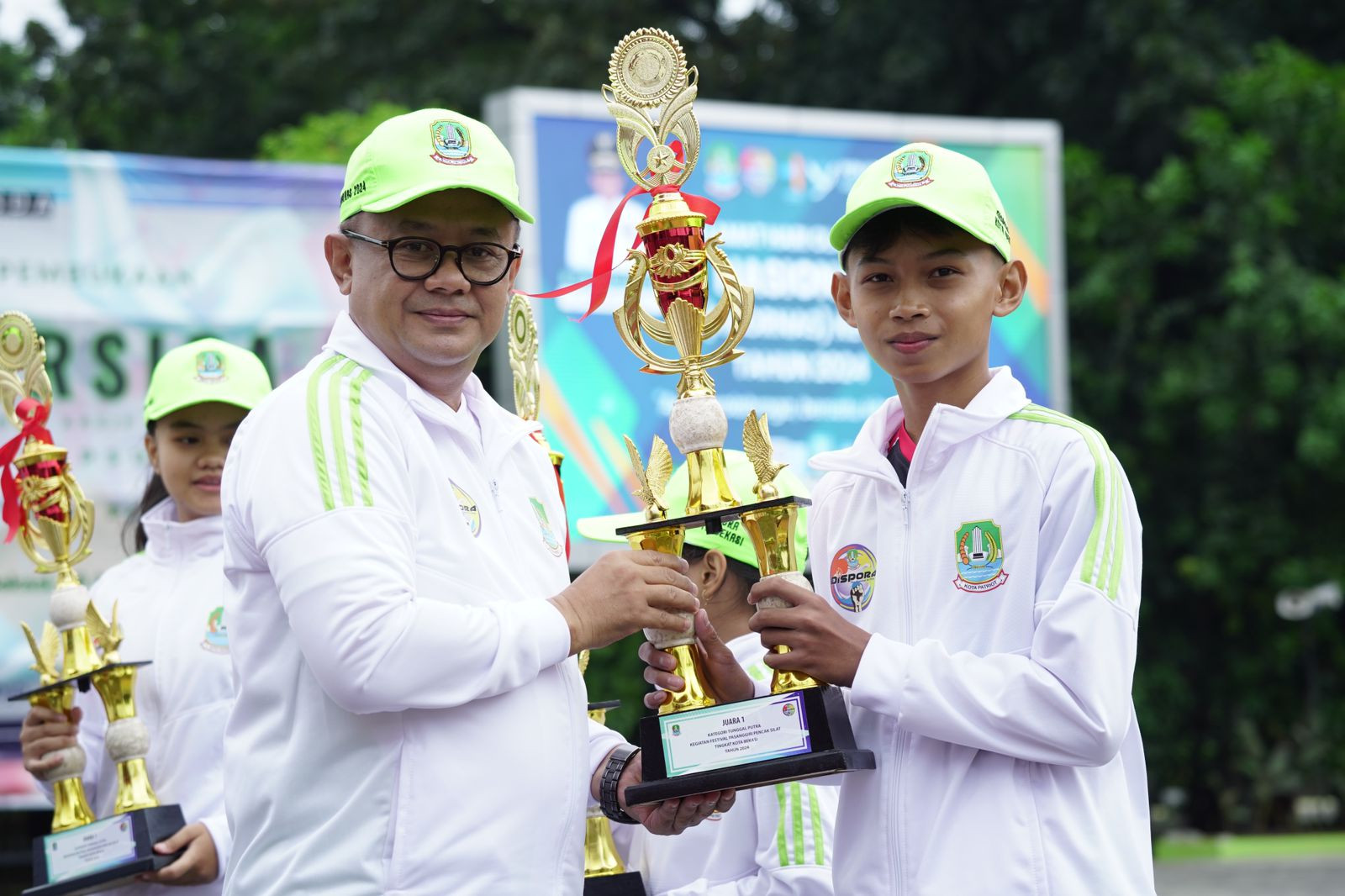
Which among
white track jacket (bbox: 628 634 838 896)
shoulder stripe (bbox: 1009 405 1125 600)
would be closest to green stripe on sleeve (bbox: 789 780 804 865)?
white track jacket (bbox: 628 634 838 896)

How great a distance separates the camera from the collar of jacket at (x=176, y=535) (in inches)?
181

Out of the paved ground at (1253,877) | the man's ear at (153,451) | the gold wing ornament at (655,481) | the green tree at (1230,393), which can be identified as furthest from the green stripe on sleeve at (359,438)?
the green tree at (1230,393)

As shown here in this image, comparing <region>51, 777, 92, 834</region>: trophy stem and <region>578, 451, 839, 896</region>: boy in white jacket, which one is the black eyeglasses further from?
<region>51, 777, 92, 834</region>: trophy stem

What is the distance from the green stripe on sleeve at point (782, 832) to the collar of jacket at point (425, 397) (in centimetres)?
97

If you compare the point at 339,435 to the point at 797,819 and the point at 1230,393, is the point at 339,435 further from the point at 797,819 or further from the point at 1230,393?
the point at 1230,393

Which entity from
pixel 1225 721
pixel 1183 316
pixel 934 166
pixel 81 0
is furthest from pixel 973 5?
pixel 934 166

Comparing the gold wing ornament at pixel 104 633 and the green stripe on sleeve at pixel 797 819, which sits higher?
the gold wing ornament at pixel 104 633

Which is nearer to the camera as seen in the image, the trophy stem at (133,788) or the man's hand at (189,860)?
the man's hand at (189,860)

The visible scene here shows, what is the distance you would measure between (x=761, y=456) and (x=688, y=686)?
44 centimetres

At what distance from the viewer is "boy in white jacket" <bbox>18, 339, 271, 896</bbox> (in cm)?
436

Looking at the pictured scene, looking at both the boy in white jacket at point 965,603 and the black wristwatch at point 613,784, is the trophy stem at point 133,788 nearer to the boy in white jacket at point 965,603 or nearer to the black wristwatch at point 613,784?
the black wristwatch at point 613,784

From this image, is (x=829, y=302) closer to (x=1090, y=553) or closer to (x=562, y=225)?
(x=562, y=225)

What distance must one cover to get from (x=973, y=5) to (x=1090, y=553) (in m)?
15.1

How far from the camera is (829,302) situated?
10102 mm
